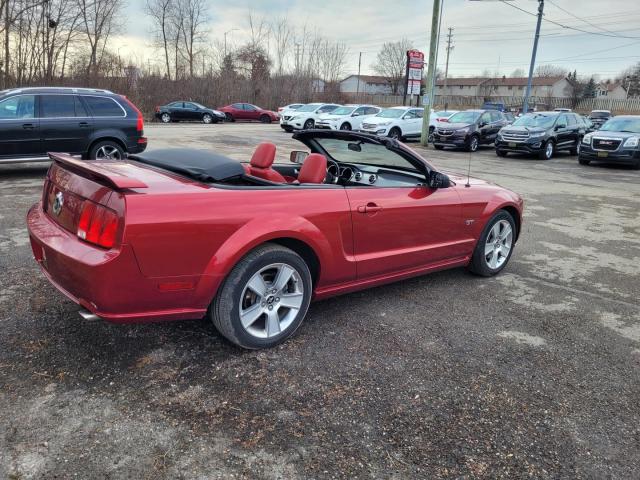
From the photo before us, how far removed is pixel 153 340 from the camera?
3.33m

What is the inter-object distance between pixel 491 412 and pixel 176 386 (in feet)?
5.90

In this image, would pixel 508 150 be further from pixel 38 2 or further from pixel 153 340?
Answer: pixel 38 2

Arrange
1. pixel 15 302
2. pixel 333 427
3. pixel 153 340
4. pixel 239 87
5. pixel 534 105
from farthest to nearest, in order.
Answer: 1. pixel 534 105
2. pixel 239 87
3. pixel 15 302
4. pixel 153 340
5. pixel 333 427

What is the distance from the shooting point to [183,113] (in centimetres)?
3080

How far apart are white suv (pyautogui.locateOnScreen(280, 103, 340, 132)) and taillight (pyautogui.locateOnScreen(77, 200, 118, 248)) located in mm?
23548

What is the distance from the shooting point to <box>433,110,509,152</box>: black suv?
1969 centimetres

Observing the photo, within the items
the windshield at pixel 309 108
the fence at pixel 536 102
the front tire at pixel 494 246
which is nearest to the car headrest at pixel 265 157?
the front tire at pixel 494 246

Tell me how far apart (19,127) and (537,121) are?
17095 millimetres

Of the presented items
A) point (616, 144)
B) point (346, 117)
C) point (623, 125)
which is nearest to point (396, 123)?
point (346, 117)

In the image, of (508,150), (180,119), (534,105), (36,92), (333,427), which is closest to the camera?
(333,427)

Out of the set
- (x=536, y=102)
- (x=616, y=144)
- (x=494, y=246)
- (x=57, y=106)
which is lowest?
(x=494, y=246)

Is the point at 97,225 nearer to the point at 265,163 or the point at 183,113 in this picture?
the point at 265,163

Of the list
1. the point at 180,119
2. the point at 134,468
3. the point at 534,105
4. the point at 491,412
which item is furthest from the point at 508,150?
the point at 534,105

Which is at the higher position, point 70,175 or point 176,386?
point 70,175
